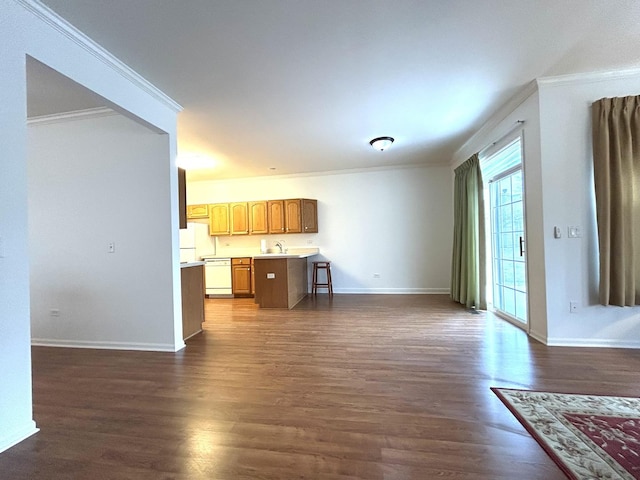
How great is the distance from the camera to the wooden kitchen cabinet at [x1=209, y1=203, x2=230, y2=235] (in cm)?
→ 664

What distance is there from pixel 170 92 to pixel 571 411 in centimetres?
411

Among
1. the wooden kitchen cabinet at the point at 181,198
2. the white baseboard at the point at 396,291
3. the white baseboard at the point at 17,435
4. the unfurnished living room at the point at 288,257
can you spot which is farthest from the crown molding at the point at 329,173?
the white baseboard at the point at 17,435

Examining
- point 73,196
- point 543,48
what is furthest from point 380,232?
point 73,196

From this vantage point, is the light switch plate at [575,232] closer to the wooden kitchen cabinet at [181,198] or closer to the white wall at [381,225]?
the white wall at [381,225]

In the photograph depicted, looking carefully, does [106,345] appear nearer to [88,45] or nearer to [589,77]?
[88,45]

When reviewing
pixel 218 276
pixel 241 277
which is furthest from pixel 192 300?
pixel 218 276

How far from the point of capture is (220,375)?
2.44 metres

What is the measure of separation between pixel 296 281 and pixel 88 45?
4350mm

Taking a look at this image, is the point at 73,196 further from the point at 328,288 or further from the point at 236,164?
the point at 328,288

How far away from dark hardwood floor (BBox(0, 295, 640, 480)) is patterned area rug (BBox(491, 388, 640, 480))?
3.9 inches

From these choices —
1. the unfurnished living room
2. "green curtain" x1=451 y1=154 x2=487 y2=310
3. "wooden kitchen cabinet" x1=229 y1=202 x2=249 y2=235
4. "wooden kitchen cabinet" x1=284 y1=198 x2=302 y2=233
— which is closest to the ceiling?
the unfurnished living room

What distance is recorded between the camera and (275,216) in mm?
6418

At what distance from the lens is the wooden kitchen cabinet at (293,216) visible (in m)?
6.30

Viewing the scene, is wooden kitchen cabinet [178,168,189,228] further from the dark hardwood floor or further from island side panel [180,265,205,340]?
the dark hardwood floor
